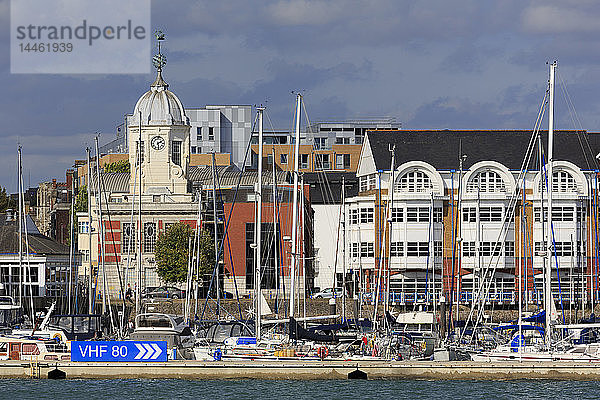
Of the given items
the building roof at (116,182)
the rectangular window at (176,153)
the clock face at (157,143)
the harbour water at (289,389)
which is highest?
the clock face at (157,143)

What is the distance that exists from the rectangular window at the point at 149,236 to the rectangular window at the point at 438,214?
2512 centimetres

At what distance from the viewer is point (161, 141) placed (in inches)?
4636

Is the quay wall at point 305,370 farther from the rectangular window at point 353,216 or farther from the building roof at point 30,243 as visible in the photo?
the rectangular window at point 353,216

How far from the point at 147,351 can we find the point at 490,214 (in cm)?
4698

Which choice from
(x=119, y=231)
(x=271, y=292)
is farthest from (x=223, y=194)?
(x=271, y=292)

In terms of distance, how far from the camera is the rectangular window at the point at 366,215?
105 metres

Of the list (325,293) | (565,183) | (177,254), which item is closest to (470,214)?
(565,183)

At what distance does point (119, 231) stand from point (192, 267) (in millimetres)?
18785

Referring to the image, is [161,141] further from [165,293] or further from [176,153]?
[165,293]

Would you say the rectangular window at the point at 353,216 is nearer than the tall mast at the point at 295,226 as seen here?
No

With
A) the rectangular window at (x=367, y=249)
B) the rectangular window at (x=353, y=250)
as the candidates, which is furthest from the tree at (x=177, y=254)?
the rectangular window at (x=367, y=249)

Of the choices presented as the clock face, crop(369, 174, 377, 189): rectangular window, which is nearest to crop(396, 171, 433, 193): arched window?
crop(369, 174, 377, 189): rectangular window

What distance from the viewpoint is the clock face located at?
385 feet

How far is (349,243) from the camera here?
348 feet
